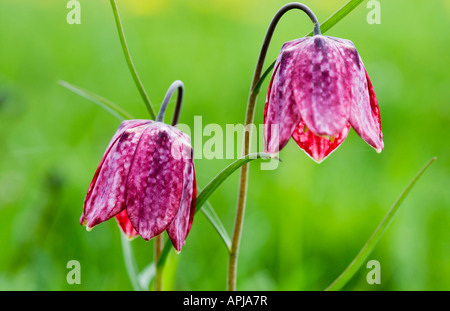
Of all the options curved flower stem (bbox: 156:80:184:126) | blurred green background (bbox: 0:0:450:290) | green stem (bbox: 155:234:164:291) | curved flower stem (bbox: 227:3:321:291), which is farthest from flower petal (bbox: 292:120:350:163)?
blurred green background (bbox: 0:0:450:290)

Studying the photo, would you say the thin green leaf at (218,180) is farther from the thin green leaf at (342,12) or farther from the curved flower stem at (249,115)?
the thin green leaf at (342,12)

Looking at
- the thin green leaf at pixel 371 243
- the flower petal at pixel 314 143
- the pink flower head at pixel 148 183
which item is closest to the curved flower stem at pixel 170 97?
the pink flower head at pixel 148 183

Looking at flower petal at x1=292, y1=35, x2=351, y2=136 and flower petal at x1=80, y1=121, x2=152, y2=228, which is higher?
flower petal at x1=292, y1=35, x2=351, y2=136

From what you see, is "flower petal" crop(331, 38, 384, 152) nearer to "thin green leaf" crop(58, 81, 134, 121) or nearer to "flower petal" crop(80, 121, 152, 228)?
"flower petal" crop(80, 121, 152, 228)

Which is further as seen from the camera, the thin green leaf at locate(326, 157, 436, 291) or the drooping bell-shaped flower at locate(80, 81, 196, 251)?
the thin green leaf at locate(326, 157, 436, 291)

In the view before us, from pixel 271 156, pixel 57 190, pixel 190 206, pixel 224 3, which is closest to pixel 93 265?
pixel 57 190
